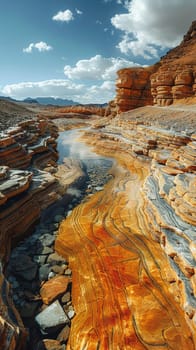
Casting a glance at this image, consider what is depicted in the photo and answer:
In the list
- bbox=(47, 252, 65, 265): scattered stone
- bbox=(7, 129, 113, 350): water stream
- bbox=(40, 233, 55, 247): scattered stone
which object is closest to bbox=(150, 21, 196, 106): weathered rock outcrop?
bbox=(7, 129, 113, 350): water stream

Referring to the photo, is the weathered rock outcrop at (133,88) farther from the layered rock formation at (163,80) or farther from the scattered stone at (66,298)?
the scattered stone at (66,298)

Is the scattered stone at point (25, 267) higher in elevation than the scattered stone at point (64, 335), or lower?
higher

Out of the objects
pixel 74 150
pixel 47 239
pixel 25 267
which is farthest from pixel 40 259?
pixel 74 150

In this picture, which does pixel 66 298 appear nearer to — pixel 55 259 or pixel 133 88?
pixel 55 259

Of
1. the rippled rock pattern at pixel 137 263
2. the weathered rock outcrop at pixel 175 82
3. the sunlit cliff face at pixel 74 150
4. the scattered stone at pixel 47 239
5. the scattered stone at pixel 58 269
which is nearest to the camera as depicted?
the rippled rock pattern at pixel 137 263

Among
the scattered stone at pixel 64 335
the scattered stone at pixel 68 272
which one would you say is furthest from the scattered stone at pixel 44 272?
the scattered stone at pixel 64 335

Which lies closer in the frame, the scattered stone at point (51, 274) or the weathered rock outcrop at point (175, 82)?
the scattered stone at point (51, 274)

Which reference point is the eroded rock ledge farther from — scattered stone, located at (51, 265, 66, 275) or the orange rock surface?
scattered stone, located at (51, 265, 66, 275)
